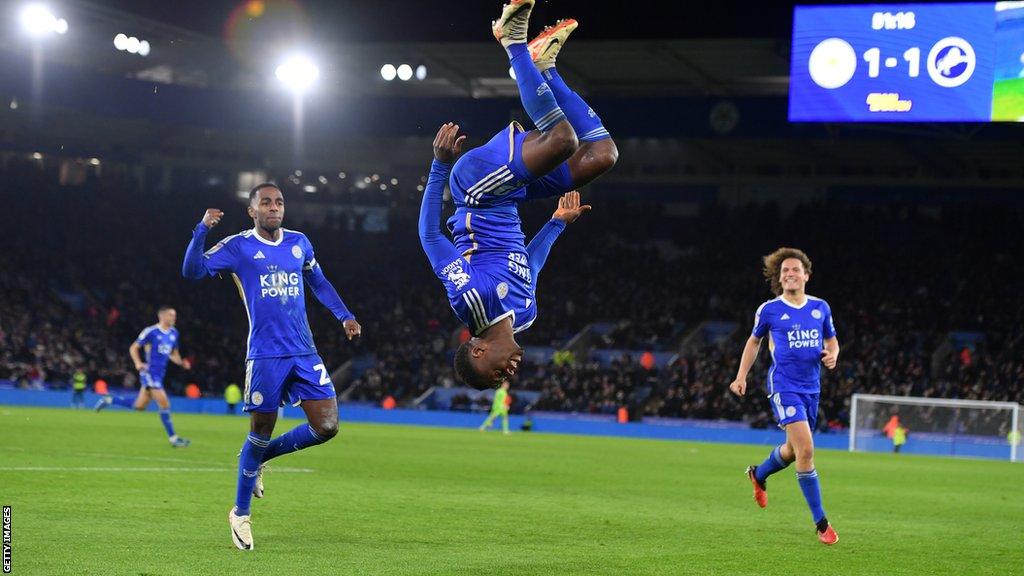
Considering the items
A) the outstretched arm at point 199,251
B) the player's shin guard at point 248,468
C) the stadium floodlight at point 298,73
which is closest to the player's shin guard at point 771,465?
the player's shin guard at point 248,468

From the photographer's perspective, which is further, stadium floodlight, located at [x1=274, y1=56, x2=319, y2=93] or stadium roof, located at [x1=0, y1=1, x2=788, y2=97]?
stadium floodlight, located at [x1=274, y1=56, x2=319, y2=93]

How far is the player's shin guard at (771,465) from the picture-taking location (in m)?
11.8

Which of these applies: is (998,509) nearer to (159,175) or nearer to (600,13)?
(600,13)

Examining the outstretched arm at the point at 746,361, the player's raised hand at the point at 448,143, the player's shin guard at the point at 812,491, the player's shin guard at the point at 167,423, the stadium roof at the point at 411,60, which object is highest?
the stadium roof at the point at 411,60

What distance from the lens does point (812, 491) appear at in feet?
36.1

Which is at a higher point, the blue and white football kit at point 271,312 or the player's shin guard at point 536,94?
the player's shin guard at point 536,94

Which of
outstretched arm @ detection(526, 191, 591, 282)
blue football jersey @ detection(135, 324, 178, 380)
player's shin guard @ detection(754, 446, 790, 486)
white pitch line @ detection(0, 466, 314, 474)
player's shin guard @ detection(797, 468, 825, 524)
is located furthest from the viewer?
blue football jersey @ detection(135, 324, 178, 380)

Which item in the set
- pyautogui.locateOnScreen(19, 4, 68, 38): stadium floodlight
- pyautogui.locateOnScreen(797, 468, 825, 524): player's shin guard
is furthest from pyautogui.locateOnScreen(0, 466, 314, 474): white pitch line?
pyautogui.locateOnScreen(19, 4, 68, 38): stadium floodlight

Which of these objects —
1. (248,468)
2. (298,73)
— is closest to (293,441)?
(248,468)

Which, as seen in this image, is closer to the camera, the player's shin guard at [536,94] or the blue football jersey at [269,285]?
the player's shin guard at [536,94]

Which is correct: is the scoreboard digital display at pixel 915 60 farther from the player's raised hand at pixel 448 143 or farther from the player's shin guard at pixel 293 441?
the player's raised hand at pixel 448 143

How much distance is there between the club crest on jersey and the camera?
7.64 meters

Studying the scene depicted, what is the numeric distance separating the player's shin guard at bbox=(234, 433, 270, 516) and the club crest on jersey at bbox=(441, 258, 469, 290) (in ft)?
8.00

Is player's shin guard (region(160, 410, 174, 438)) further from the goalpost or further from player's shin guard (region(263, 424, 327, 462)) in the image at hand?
the goalpost
